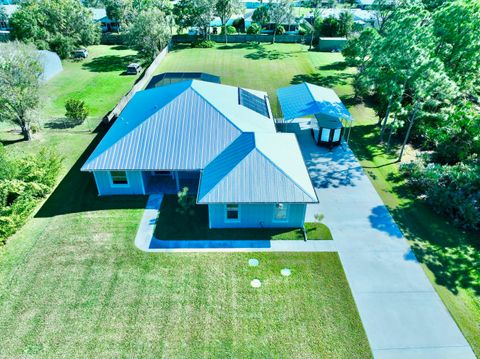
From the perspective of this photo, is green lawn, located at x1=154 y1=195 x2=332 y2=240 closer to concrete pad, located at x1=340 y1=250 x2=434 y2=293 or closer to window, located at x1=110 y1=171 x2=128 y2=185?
concrete pad, located at x1=340 y1=250 x2=434 y2=293

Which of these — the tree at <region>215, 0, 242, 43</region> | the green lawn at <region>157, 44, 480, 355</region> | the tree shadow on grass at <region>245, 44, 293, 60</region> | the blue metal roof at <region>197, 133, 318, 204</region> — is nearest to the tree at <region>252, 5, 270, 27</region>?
the tree at <region>215, 0, 242, 43</region>

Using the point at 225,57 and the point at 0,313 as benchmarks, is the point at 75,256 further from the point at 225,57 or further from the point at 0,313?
the point at 225,57

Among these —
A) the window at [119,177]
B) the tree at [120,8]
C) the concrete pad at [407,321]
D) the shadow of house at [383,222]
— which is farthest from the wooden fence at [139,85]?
the concrete pad at [407,321]

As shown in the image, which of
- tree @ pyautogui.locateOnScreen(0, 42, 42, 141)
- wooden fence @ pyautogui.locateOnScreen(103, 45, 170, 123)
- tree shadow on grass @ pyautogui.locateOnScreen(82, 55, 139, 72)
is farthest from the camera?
tree shadow on grass @ pyautogui.locateOnScreen(82, 55, 139, 72)

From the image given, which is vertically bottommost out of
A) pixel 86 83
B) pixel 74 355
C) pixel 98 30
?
pixel 74 355

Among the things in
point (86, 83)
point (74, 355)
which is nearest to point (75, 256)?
point (74, 355)

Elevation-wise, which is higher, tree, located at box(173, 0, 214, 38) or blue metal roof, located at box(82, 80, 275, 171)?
tree, located at box(173, 0, 214, 38)
